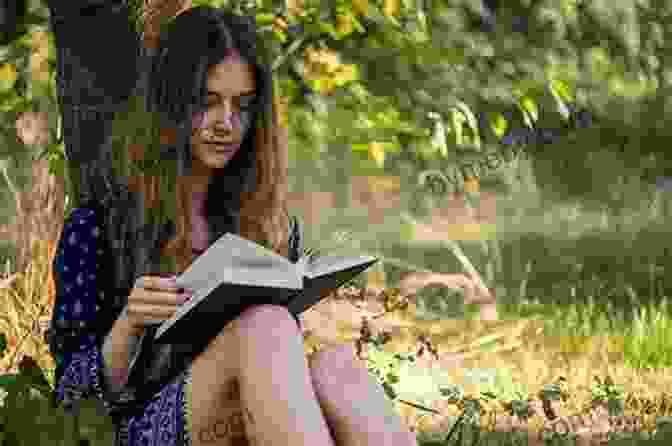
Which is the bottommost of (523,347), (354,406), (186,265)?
(523,347)

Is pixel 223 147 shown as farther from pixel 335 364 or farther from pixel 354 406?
pixel 354 406

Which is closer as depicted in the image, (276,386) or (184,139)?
(276,386)

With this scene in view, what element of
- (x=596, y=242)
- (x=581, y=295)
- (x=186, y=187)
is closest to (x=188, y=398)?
(x=186, y=187)

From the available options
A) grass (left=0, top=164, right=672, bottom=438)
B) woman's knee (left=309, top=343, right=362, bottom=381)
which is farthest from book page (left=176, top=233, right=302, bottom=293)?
grass (left=0, top=164, right=672, bottom=438)

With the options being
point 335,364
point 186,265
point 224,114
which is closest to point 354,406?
point 335,364

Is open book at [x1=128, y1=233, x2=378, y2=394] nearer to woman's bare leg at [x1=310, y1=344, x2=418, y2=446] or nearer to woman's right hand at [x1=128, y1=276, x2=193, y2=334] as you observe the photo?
woman's right hand at [x1=128, y1=276, x2=193, y2=334]

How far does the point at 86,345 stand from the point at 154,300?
1.06 ft

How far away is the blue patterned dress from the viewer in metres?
2.90

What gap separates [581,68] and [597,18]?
1039 mm

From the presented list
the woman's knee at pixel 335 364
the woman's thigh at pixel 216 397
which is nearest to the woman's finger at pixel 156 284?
the woman's thigh at pixel 216 397

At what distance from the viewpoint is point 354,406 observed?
284cm

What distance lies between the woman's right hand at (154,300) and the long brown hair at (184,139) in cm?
38

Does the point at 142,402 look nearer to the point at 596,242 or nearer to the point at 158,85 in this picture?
the point at 158,85

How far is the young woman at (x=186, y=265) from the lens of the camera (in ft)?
9.02
